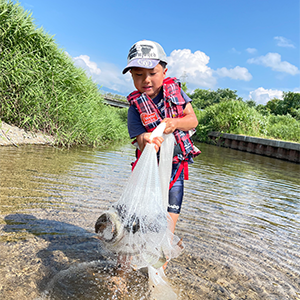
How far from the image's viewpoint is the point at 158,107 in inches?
81.3

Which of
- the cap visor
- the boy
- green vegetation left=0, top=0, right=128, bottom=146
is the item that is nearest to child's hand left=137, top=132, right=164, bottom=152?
the boy

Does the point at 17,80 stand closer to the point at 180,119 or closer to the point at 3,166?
the point at 3,166

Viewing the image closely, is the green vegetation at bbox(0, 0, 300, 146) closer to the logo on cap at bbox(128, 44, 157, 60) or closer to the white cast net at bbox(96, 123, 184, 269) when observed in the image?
the logo on cap at bbox(128, 44, 157, 60)

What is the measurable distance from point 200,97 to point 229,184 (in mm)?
87051

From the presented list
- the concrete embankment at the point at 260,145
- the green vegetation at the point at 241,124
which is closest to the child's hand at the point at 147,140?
the concrete embankment at the point at 260,145

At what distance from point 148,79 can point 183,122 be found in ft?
1.26

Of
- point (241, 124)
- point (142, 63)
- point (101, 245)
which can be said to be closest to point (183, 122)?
point (142, 63)

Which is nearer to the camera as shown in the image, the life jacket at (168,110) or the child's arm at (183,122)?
the child's arm at (183,122)

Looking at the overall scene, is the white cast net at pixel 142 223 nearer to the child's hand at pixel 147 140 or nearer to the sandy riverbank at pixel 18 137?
the child's hand at pixel 147 140

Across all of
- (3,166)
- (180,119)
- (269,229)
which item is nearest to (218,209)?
(269,229)

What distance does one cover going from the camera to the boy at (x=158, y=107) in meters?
1.90

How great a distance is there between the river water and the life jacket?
90cm

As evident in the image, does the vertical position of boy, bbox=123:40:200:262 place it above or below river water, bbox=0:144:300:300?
above

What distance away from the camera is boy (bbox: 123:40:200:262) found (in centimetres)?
190
